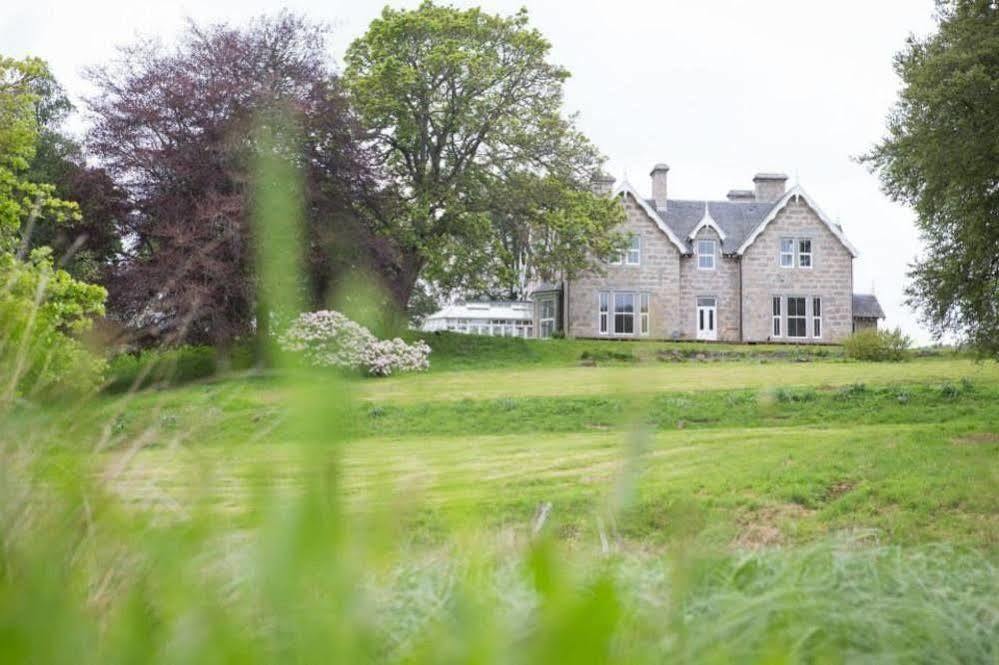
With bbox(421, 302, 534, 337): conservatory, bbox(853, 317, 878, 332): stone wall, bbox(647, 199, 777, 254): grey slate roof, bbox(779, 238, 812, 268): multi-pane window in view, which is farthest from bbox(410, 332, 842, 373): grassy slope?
bbox(421, 302, 534, 337): conservatory

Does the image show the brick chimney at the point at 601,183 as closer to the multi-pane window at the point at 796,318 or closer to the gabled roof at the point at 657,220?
the gabled roof at the point at 657,220

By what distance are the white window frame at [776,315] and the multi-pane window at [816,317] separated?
1.46 metres

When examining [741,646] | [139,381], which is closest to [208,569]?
[139,381]

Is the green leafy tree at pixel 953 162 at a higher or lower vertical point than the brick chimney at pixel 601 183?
lower

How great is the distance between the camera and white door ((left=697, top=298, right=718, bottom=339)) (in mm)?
40281

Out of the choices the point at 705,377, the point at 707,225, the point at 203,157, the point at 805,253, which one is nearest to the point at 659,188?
the point at 707,225

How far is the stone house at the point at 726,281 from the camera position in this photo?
1549 inches

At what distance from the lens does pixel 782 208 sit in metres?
41.0

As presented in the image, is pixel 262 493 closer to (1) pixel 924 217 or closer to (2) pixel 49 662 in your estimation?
(2) pixel 49 662

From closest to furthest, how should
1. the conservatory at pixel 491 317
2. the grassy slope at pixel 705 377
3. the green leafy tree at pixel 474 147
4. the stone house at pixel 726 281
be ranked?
the grassy slope at pixel 705 377 < the green leafy tree at pixel 474 147 < the stone house at pixel 726 281 < the conservatory at pixel 491 317

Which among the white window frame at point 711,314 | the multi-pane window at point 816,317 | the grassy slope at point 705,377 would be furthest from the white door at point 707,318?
the grassy slope at point 705,377

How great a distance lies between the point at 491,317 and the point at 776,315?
1322cm

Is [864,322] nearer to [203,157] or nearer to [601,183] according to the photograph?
[601,183]

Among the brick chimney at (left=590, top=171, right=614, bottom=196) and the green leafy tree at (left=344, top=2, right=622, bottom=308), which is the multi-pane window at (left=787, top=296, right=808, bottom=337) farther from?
the green leafy tree at (left=344, top=2, right=622, bottom=308)
